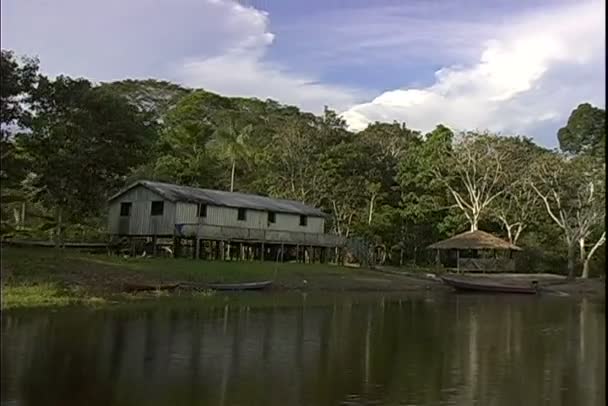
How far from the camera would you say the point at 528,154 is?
3453cm

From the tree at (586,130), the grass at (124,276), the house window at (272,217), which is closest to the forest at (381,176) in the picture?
the house window at (272,217)

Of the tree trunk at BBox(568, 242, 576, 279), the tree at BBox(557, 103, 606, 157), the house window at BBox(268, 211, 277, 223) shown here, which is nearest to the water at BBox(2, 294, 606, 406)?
the tree at BBox(557, 103, 606, 157)

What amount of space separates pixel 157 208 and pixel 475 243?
44.5ft

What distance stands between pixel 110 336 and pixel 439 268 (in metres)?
26.4

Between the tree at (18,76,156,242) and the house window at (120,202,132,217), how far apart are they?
3595 mm

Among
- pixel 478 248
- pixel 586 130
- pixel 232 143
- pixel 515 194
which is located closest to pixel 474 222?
pixel 515 194

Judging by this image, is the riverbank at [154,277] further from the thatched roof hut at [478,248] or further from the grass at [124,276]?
the thatched roof hut at [478,248]

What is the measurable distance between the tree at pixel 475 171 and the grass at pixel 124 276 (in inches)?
308

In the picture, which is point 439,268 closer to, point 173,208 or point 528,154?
point 528,154

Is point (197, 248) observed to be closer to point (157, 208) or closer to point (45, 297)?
point (157, 208)

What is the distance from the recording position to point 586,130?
132 inches

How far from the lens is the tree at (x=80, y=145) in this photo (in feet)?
79.6

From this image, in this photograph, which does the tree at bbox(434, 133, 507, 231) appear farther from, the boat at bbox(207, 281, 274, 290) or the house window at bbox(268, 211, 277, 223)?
the boat at bbox(207, 281, 274, 290)

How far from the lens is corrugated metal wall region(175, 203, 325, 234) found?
2995cm
